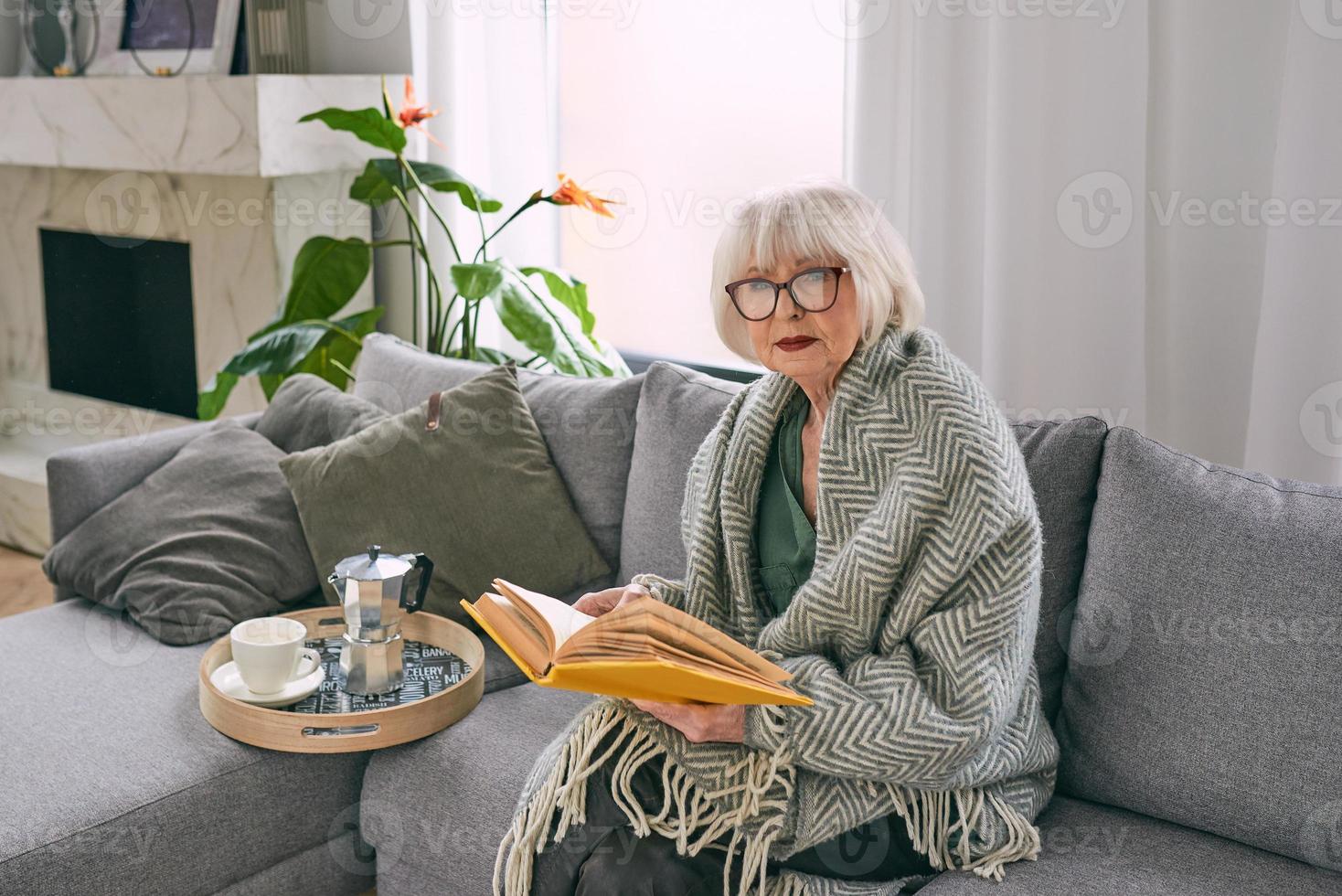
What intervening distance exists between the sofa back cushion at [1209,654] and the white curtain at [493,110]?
1934 millimetres

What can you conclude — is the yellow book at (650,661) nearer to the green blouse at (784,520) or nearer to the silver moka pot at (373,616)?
the green blouse at (784,520)

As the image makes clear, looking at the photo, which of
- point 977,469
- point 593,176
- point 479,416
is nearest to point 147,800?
point 479,416

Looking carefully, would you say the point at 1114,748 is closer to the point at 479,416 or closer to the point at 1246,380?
the point at 1246,380

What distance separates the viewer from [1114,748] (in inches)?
65.1

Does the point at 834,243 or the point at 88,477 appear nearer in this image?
the point at 834,243

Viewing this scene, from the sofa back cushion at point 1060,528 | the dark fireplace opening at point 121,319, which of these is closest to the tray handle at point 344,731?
the sofa back cushion at point 1060,528

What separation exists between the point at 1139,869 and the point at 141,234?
357 cm

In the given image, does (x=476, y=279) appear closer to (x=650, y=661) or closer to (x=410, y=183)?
(x=410, y=183)

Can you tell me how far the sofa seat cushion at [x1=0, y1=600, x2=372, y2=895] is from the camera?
1615mm

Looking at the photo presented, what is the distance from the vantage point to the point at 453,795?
1.77 metres

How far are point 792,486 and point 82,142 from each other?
2.96 m

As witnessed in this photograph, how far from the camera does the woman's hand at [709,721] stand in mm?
1437

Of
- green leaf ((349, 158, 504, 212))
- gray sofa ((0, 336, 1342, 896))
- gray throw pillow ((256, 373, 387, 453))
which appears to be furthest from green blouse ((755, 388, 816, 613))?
green leaf ((349, 158, 504, 212))

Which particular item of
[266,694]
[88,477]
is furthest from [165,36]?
[266,694]
